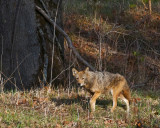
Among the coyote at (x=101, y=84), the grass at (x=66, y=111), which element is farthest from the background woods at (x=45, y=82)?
the coyote at (x=101, y=84)

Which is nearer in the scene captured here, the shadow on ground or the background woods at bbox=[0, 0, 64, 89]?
the shadow on ground

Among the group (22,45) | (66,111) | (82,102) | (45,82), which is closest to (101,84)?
(82,102)

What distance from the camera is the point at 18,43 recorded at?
8.52 m

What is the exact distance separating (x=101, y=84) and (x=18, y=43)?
8.26ft

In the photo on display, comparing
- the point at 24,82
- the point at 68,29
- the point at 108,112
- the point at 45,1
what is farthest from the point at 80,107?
the point at 68,29

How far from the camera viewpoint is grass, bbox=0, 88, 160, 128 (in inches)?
238

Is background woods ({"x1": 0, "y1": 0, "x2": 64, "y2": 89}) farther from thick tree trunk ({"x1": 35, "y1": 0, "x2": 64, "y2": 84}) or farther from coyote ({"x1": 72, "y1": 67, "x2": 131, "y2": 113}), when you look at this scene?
coyote ({"x1": 72, "y1": 67, "x2": 131, "y2": 113})

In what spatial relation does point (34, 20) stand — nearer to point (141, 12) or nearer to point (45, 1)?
point (45, 1)

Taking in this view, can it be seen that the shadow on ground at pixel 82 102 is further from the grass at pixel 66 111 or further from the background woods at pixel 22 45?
the background woods at pixel 22 45

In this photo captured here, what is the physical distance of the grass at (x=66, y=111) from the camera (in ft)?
19.8

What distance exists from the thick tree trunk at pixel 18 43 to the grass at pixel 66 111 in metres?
0.57

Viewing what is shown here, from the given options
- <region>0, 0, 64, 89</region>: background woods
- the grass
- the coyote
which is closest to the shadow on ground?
the grass

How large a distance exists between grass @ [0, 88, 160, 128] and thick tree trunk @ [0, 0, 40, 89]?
1.88 ft

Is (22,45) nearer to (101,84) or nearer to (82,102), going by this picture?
(82,102)
